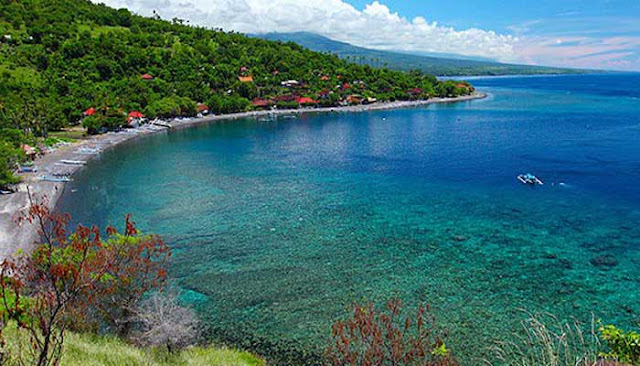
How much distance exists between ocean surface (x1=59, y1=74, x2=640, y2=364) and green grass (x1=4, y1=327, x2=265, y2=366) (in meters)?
3.16

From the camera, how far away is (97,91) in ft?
315

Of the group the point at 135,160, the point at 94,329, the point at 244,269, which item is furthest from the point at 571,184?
the point at 135,160

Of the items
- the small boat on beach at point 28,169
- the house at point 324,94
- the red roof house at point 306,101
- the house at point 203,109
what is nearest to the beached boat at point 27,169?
the small boat on beach at point 28,169

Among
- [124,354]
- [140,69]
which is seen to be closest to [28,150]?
[124,354]

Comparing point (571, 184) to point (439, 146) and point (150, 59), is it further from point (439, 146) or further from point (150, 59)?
point (150, 59)

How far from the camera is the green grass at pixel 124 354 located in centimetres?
1245

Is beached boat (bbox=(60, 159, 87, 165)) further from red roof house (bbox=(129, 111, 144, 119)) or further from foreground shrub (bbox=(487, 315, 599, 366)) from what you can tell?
foreground shrub (bbox=(487, 315, 599, 366))

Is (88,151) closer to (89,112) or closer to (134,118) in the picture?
(89,112)

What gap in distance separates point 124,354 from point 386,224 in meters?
26.7

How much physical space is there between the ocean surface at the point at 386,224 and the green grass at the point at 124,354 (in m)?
3.16

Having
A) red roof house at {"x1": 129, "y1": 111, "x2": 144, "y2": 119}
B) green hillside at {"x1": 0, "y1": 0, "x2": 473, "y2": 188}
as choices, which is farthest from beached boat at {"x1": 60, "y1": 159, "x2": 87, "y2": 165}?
red roof house at {"x1": 129, "y1": 111, "x2": 144, "y2": 119}

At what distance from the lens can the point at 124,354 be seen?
14.0 m

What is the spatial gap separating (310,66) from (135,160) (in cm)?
10550

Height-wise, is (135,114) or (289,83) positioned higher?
(289,83)
